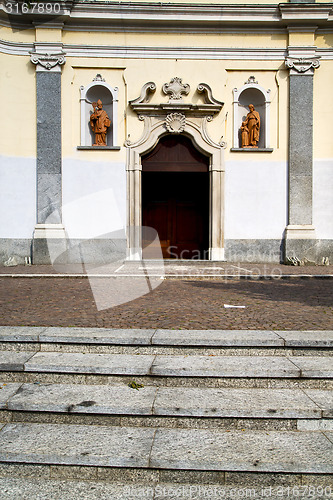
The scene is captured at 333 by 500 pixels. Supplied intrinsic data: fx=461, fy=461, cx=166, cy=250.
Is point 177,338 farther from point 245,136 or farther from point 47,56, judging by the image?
point 47,56

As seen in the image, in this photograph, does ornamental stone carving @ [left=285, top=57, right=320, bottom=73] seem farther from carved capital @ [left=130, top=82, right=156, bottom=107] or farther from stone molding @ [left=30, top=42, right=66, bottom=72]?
stone molding @ [left=30, top=42, right=66, bottom=72]

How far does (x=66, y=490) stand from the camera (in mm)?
2879

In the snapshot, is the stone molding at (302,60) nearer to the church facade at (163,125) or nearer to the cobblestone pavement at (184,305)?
the church facade at (163,125)

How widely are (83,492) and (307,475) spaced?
4.62 feet

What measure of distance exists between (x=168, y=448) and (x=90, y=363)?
132 cm

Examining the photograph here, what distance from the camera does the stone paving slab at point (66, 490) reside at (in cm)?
280

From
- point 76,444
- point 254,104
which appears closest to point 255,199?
point 254,104

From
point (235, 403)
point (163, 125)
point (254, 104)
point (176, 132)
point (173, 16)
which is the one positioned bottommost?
point (235, 403)

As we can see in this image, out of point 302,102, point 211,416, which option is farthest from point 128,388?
point 302,102

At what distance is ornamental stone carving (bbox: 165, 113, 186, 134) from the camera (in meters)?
13.9

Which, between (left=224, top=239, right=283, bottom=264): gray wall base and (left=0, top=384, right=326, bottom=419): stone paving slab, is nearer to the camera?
(left=0, top=384, right=326, bottom=419): stone paving slab

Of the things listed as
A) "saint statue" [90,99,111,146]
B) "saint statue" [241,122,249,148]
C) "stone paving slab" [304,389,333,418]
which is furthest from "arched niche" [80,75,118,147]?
"stone paving slab" [304,389,333,418]

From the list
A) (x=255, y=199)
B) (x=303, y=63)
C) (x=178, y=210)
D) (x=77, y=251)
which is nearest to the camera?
(x=303, y=63)

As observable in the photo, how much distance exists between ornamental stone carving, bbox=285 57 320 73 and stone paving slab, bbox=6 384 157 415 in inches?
491
